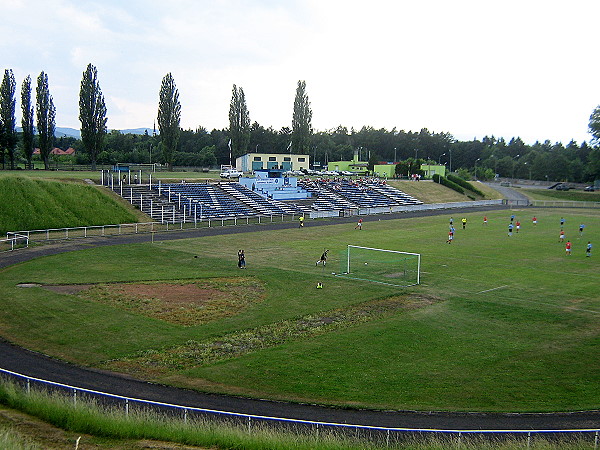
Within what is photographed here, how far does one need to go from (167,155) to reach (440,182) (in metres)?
55.6

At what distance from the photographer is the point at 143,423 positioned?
13305mm

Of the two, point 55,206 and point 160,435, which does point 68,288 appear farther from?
point 55,206

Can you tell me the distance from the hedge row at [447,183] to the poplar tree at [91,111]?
66.6m

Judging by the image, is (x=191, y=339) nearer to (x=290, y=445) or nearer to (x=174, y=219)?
(x=290, y=445)

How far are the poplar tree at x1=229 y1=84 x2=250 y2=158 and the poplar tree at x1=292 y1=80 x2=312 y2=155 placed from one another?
1137 centimetres

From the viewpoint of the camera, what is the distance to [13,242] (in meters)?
43.3

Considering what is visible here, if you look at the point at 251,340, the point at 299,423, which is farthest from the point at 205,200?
the point at 299,423

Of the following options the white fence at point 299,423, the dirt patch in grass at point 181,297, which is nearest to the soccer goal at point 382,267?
the dirt patch in grass at point 181,297

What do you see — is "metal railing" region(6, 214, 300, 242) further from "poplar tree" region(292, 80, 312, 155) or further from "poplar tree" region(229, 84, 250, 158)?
"poplar tree" region(292, 80, 312, 155)

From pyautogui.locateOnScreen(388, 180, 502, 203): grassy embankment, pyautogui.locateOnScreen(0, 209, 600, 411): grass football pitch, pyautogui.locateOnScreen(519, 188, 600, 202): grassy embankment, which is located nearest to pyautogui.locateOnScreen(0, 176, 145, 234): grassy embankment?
pyautogui.locateOnScreen(0, 209, 600, 411): grass football pitch

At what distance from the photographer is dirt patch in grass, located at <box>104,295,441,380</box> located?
19.1m

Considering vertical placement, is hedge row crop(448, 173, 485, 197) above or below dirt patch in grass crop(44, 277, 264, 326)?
above

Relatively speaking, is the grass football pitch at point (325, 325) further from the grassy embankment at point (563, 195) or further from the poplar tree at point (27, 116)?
the grassy embankment at point (563, 195)

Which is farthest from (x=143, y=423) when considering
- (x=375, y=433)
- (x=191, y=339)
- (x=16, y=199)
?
(x=16, y=199)
